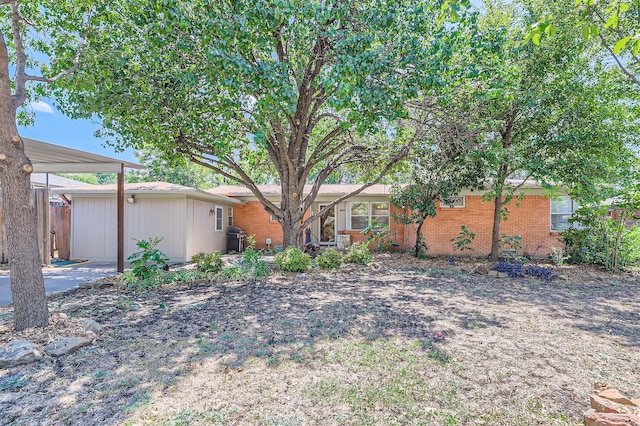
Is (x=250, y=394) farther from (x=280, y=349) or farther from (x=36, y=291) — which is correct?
(x=36, y=291)

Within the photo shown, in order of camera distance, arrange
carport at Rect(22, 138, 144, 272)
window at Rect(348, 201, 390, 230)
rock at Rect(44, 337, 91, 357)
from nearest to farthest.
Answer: rock at Rect(44, 337, 91, 357)
carport at Rect(22, 138, 144, 272)
window at Rect(348, 201, 390, 230)

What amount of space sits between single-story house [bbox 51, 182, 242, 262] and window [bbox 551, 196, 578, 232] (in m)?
12.9

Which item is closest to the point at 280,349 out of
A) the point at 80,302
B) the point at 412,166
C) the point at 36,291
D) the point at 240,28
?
the point at 36,291

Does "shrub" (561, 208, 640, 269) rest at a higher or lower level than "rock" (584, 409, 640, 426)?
higher

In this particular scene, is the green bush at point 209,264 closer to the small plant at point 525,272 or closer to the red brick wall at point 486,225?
the small plant at point 525,272

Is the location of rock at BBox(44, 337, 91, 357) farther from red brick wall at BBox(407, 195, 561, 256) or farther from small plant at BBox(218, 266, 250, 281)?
red brick wall at BBox(407, 195, 561, 256)

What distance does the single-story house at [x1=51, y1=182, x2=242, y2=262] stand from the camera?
11.0 m

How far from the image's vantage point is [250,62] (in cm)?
699

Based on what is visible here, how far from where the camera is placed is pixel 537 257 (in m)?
12.2

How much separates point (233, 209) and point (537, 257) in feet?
40.7

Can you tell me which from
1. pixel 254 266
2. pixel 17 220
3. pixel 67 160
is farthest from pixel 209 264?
pixel 67 160

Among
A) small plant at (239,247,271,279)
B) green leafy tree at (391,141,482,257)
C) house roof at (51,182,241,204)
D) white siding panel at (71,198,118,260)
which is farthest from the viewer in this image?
white siding panel at (71,198,118,260)

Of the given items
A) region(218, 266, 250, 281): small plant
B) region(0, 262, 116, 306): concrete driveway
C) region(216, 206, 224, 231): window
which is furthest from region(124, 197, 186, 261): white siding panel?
region(218, 266, 250, 281): small plant

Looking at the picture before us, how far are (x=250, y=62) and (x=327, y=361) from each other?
6093 mm
